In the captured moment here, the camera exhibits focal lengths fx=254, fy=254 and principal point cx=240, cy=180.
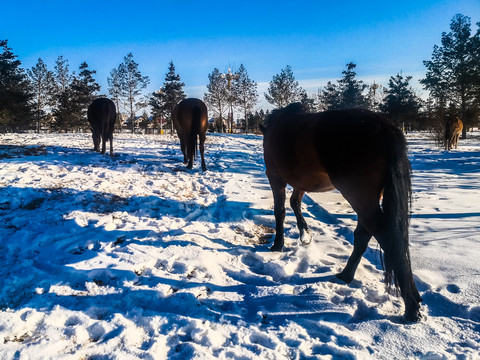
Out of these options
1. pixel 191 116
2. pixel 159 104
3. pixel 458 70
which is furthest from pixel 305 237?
pixel 159 104

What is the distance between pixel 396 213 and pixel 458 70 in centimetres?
3612

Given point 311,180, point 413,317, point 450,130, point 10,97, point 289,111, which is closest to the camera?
point 413,317

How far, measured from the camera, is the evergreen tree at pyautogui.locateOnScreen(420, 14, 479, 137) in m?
26.6

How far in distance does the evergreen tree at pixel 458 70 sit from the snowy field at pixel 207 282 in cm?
3005

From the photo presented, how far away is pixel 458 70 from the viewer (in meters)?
27.6

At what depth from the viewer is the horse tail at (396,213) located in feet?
6.63

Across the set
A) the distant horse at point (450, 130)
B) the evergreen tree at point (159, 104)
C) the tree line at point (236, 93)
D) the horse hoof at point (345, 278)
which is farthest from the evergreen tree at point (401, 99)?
the horse hoof at point (345, 278)

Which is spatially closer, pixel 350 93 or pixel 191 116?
pixel 191 116

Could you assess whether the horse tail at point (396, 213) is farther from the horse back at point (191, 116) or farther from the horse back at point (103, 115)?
the horse back at point (103, 115)

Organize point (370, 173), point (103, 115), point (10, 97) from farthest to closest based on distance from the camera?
point (10, 97), point (103, 115), point (370, 173)

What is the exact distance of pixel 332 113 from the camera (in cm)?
247

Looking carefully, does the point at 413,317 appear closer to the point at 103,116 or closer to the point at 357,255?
the point at 357,255

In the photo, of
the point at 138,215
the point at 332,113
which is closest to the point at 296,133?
the point at 332,113

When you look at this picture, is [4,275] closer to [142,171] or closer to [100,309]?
[100,309]
